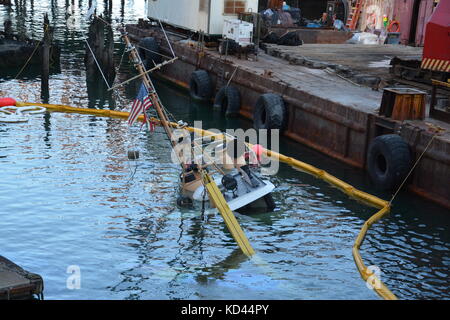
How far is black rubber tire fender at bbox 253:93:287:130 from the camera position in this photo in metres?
32.5

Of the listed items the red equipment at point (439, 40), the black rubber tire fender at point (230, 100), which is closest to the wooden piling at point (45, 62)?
the black rubber tire fender at point (230, 100)

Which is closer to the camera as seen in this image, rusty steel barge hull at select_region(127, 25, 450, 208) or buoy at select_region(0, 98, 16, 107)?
rusty steel barge hull at select_region(127, 25, 450, 208)

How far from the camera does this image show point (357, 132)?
94.6 feet

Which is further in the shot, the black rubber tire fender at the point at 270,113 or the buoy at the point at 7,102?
the buoy at the point at 7,102

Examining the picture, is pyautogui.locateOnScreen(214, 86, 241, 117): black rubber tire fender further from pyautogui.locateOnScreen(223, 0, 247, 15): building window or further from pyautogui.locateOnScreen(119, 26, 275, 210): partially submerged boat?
pyautogui.locateOnScreen(119, 26, 275, 210): partially submerged boat

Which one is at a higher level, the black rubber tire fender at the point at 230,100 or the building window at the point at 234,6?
the building window at the point at 234,6

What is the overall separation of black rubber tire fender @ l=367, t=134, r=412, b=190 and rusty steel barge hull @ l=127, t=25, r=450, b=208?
42cm

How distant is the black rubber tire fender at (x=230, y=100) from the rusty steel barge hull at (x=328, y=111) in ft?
1.07

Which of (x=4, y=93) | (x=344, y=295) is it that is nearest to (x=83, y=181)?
(x=344, y=295)

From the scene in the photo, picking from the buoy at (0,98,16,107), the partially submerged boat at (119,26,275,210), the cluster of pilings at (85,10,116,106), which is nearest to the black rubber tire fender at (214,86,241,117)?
the cluster of pilings at (85,10,116,106)

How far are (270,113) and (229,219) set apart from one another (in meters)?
12.3

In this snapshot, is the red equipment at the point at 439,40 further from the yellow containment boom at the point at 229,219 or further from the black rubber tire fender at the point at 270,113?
the yellow containment boom at the point at 229,219

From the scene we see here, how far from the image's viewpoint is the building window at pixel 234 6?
4156cm
